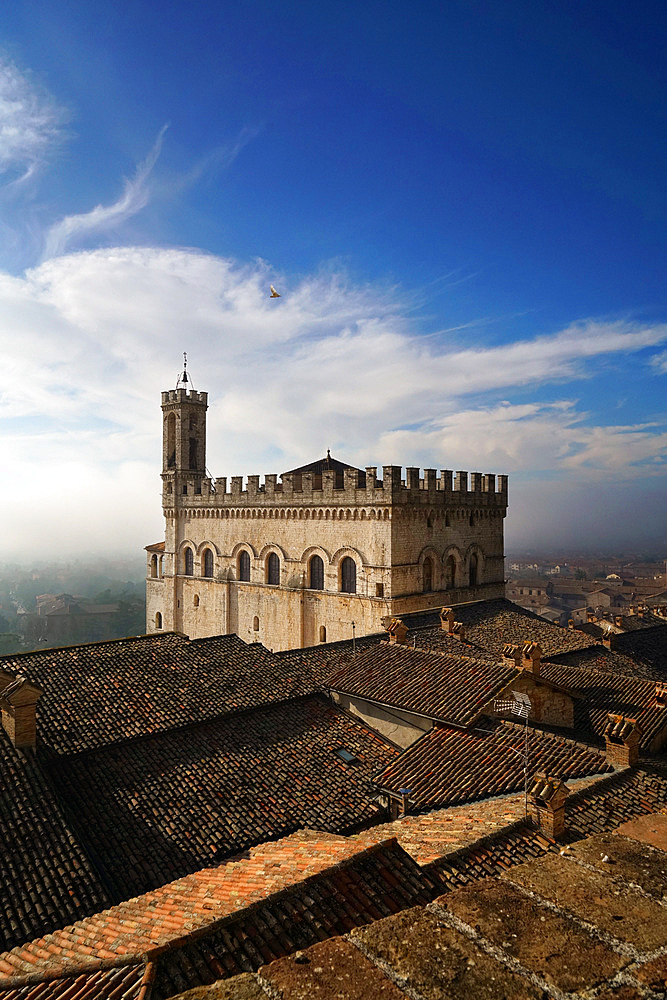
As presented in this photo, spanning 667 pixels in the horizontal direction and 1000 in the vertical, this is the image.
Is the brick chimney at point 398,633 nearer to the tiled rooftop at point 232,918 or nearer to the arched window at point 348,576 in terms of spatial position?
the arched window at point 348,576

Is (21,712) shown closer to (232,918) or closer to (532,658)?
(232,918)

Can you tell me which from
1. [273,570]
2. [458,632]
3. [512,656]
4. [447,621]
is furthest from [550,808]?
[273,570]

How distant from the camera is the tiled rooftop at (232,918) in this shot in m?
3.99

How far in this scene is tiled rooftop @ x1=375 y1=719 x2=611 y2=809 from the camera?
1027cm

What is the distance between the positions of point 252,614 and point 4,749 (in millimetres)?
17394

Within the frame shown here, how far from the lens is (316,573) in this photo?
25.7 m

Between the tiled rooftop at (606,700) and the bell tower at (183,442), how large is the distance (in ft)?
70.2

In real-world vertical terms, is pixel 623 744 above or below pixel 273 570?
below

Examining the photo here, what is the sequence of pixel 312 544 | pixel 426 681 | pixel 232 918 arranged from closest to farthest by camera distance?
pixel 232 918, pixel 426 681, pixel 312 544

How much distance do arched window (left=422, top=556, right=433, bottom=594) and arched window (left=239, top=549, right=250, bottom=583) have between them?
8.52m

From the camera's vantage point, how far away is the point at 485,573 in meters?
27.9

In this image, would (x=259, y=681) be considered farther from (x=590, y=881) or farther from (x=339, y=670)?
(x=590, y=881)

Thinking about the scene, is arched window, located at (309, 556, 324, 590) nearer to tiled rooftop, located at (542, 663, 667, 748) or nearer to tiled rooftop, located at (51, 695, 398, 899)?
tiled rooftop, located at (542, 663, 667, 748)

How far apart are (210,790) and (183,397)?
23.9 m
